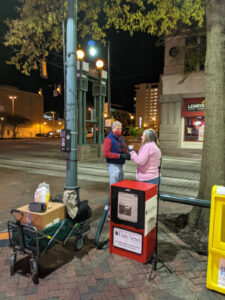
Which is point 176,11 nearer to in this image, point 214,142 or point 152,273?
point 214,142

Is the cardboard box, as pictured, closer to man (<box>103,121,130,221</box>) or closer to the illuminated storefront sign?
man (<box>103,121,130,221</box>)

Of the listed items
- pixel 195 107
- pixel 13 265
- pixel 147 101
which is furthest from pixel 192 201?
pixel 147 101

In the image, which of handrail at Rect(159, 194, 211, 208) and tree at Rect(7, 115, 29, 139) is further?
tree at Rect(7, 115, 29, 139)

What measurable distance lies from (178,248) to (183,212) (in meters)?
1.69

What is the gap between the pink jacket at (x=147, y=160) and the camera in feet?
12.5

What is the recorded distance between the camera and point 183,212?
5203mm

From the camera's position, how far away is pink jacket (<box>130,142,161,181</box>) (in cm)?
380

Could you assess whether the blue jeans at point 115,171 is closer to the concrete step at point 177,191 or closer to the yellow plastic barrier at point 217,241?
the yellow plastic barrier at point 217,241

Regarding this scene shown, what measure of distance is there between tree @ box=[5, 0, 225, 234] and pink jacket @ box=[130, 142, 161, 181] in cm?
95

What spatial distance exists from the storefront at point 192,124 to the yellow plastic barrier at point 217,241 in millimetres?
14562

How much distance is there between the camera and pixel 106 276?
115 inches

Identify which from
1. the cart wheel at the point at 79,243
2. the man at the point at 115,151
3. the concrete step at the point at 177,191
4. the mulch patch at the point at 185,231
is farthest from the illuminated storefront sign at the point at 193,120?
the cart wheel at the point at 79,243

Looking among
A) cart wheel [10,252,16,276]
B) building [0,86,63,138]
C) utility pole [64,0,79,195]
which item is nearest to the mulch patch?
utility pole [64,0,79,195]

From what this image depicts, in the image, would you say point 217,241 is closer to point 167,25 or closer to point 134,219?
point 134,219
